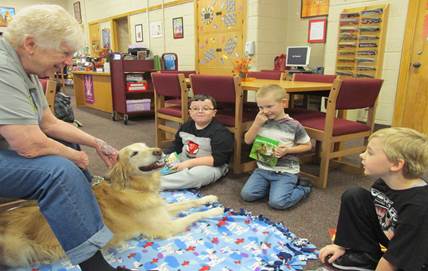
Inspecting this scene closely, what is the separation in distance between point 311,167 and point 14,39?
246cm

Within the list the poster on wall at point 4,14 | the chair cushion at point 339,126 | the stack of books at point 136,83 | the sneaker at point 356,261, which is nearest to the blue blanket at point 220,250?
the sneaker at point 356,261

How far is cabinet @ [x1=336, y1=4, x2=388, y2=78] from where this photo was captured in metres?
4.23

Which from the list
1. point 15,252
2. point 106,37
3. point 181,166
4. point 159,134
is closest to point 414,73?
point 159,134

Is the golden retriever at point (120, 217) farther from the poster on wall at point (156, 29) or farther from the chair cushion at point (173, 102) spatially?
the poster on wall at point (156, 29)

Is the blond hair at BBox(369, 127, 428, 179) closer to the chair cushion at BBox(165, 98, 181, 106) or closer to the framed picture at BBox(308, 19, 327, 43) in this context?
the chair cushion at BBox(165, 98, 181, 106)

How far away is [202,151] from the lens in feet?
8.14

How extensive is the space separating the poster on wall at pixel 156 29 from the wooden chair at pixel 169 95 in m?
4.38

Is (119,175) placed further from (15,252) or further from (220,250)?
(220,250)

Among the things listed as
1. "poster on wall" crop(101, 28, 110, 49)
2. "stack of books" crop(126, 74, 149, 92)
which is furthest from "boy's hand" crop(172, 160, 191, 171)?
"poster on wall" crop(101, 28, 110, 49)

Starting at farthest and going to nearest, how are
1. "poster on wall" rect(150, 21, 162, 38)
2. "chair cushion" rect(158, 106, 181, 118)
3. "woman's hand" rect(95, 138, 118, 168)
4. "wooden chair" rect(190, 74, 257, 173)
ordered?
"poster on wall" rect(150, 21, 162, 38)
"chair cushion" rect(158, 106, 181, 118)
"wooden chair" rect(190, 74, 257, 173)
"woman's hand" rect(95, 138, 118, 168)

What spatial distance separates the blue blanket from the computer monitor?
3.62 metres

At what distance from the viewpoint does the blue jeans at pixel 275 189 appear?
205 cm

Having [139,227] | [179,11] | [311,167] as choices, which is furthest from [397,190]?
[179,11]

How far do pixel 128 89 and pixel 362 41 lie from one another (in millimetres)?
3555
